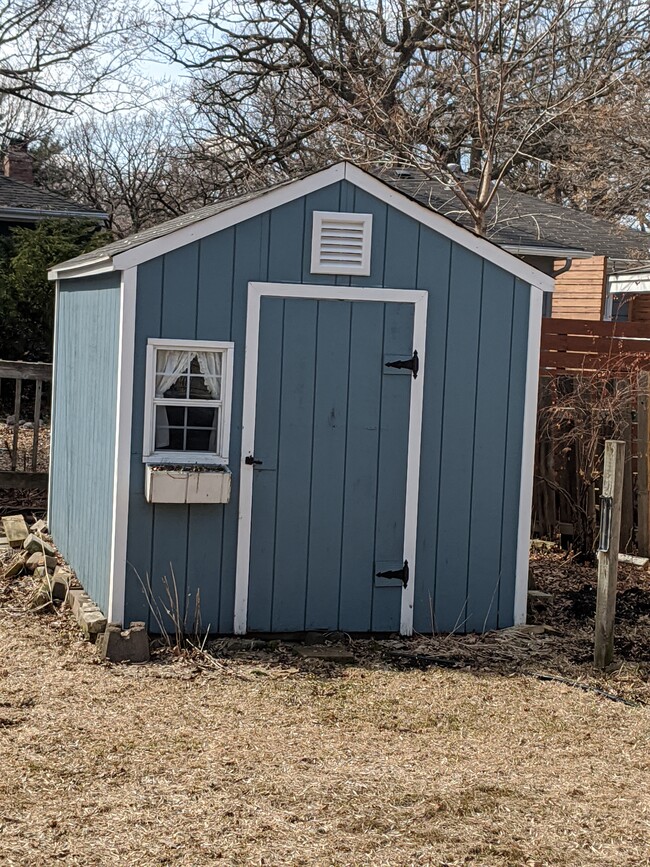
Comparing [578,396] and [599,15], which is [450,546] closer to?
[578,396]

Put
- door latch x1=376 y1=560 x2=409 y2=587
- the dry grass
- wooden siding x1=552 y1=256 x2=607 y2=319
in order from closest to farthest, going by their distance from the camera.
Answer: the dry grass → door latch x1=376 y1=560 x2=409 y2=587 → wooden siding x1=552 y1=256 x2=607 y2=319

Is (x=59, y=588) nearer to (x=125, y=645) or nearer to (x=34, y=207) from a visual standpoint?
(x=125, y=645)

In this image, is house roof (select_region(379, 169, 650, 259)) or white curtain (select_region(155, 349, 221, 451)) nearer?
white curtain (select_region(155, 349, 221, 451))

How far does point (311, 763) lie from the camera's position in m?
4.91

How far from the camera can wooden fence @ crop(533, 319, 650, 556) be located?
9.24 metres

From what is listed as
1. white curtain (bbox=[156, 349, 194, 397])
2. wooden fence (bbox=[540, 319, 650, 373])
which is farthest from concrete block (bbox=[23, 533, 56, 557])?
wooden fence (bbox=[540, 319, 650, 373])

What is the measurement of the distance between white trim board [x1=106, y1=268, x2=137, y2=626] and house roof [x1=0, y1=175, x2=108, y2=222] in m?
13.3

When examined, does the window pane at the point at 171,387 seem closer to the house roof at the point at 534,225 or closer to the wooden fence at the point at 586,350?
the wooden fence at the point at 586,350

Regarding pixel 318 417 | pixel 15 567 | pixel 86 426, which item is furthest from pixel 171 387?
pixel 15 567

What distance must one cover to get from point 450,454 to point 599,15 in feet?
37.7

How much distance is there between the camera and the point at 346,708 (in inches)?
228

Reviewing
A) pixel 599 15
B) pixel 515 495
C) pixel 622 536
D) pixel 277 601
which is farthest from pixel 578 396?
pixel 599 15

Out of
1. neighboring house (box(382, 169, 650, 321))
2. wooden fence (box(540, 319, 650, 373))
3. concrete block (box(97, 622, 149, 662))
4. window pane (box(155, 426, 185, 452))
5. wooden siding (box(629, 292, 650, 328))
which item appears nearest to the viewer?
concrete block (box(97, 622, 149, 662))

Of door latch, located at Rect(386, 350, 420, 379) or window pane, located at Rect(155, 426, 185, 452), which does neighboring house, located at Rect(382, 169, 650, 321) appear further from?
window pane, located at Rect(155, 426, 185, 452)
